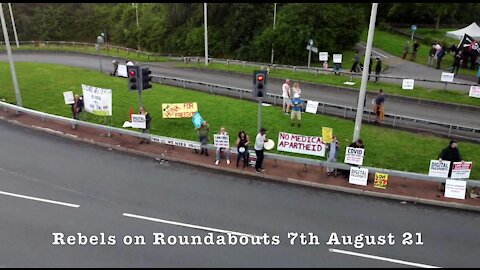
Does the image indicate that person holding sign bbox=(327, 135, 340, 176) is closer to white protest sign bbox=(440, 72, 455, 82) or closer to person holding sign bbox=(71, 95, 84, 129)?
person holding sign bbox=(71, 95, 84, 129)

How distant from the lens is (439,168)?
13.9m

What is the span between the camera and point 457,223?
12281 mm

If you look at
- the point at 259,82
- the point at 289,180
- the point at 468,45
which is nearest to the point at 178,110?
the point at 259,82

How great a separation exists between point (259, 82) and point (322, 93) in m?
10.8

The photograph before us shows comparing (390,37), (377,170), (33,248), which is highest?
(390,37)

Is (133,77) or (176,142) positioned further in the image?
(176,142)

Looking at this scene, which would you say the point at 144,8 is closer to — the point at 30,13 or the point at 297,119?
the point at 30,13

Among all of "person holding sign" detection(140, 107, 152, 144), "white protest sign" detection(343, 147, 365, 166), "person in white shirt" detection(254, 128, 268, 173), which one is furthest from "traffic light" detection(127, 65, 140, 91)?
"white protest sign" detection(343, 147, 365, 166)

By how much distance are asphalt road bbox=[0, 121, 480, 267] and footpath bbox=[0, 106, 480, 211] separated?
409 millimetres

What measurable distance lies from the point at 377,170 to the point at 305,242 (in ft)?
15.1

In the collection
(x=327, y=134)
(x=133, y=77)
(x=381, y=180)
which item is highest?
(x=133, y=77)

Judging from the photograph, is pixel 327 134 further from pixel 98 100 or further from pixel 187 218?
pixel 98 100

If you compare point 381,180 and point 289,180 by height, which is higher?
point 381,180

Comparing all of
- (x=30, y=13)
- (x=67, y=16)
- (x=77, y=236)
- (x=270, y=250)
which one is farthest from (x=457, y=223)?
(x=30, y=13)
